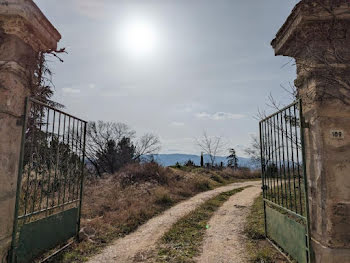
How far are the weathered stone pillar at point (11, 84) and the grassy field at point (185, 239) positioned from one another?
3.00 metres

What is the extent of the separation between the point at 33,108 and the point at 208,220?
20.7 feet

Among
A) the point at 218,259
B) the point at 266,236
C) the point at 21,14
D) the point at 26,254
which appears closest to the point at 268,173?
the point at 266,236

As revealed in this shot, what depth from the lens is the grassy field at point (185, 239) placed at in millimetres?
5070

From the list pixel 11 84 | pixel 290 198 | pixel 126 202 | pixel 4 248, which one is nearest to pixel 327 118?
pixel 290 198

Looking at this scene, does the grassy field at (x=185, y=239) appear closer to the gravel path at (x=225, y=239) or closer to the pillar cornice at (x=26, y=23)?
the gravel path at (x=225, y=239)

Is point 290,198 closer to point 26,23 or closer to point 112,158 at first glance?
point 26,23

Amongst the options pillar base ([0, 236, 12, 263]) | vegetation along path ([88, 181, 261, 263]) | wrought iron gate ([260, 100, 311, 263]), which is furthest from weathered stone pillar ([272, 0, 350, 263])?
pillar base ([0, 236, 12, 263])

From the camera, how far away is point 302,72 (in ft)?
13.3

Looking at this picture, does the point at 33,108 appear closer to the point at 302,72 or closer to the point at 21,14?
the point at 21,14

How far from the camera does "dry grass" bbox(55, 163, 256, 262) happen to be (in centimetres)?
601

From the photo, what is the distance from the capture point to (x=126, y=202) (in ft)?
32.3

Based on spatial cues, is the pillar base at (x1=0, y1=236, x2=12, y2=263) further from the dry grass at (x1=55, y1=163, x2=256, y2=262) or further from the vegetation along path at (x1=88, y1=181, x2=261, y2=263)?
the vegetation along path at (x1=88, y1=181, x2=261, y2=263)

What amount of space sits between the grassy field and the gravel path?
0.66 ft

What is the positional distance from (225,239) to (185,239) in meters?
1.03
